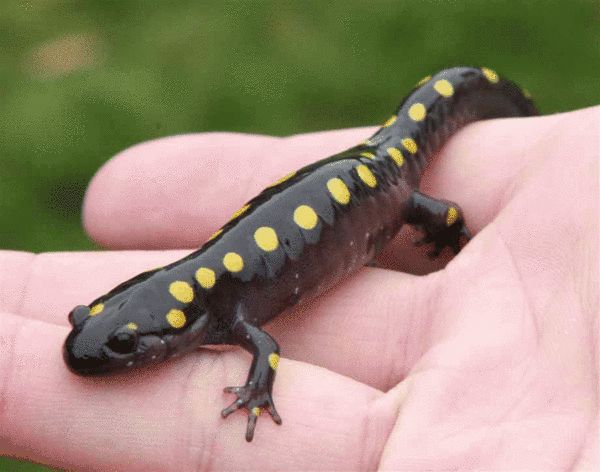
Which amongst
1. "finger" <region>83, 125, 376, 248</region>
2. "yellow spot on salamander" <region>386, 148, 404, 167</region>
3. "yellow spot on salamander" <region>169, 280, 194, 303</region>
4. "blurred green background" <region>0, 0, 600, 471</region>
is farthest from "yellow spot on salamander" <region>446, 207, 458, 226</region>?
"blurred green background" <region>0, 0, 600, 471</region>

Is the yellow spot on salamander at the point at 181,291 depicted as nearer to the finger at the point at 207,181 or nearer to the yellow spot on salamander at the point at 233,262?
the yellow spot on salamander at the point at 233,262

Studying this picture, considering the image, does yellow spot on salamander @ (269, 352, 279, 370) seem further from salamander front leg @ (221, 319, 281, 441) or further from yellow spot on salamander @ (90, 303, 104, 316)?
yellow spot on salamander @ (90, 303, 104, 316)

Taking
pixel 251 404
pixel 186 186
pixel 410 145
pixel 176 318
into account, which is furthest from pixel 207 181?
pixel 251 404

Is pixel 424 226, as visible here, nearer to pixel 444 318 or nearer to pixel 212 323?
pixel 444 318

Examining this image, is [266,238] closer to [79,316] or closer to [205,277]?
[205,277]

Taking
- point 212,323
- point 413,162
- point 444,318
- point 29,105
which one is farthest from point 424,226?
point 29,105
